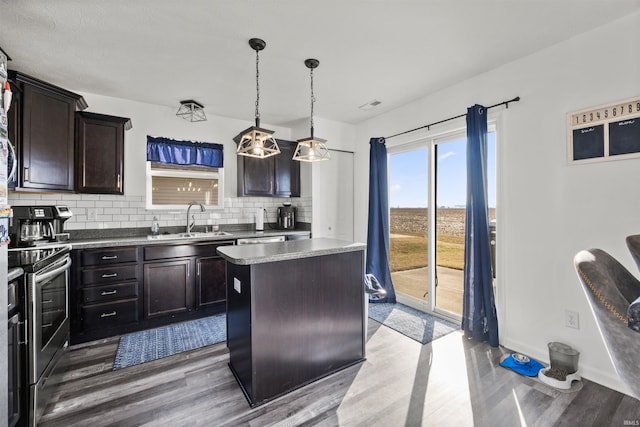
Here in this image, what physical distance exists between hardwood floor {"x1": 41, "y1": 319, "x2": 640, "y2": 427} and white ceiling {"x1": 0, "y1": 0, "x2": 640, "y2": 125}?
2.63 metres

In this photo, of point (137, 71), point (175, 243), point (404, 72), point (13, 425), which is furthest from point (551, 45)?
point (13, 425)

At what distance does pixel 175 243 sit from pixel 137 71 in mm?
1774

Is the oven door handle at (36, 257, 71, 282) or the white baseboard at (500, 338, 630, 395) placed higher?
the oven door handle at (36, 257, 71, 282)

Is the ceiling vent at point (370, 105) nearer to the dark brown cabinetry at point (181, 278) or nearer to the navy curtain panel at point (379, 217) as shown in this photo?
the navy curtain panel at point (379, 217)

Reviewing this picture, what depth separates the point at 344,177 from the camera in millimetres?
4504

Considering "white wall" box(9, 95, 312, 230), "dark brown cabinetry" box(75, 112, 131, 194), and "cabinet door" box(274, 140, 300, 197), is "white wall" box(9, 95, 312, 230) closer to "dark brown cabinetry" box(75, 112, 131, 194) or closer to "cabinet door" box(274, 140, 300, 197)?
"cabinet door" box(274, 140, 300, 197)

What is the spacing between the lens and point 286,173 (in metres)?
4.41

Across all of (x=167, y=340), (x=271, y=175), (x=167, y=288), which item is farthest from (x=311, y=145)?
(x=167, y=340)

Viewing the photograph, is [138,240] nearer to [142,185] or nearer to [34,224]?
[34,224]

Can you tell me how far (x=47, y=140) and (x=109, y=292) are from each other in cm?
155

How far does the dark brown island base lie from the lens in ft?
6.28

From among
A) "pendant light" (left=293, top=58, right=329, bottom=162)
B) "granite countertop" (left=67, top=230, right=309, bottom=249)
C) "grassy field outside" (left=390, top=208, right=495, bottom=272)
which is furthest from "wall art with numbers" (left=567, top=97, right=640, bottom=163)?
"granite countertop" (left=67, top=230, right=309, bottom=249)

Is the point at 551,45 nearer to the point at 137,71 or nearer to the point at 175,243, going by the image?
the point at 137,71

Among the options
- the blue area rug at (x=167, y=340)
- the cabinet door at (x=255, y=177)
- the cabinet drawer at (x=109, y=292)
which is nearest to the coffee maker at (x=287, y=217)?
the cabinet door at (x=255, y=177)
